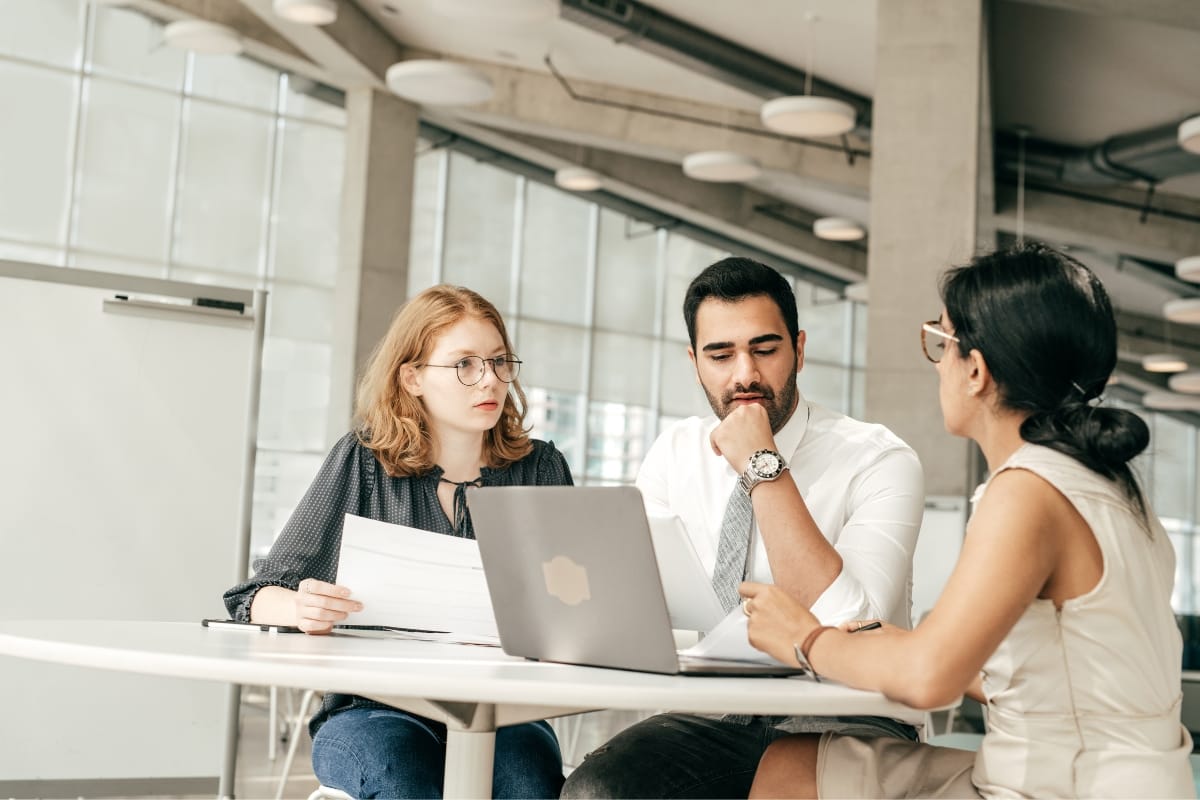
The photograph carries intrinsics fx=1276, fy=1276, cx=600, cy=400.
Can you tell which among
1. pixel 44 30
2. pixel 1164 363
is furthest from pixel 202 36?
pixel 1164 363

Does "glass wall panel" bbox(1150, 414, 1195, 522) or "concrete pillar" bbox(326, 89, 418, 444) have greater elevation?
"concrete pillar" bbox(326, 89, 418, 444)

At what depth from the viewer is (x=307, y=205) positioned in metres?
13.6

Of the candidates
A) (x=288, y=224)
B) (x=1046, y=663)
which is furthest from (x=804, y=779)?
(x=288, y=224)

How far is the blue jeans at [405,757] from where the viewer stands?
2.10 m

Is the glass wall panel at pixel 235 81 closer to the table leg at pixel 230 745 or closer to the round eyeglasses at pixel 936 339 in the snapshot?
the table leg at pixel 230 745

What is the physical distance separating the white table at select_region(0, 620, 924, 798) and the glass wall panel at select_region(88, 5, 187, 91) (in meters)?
11.7

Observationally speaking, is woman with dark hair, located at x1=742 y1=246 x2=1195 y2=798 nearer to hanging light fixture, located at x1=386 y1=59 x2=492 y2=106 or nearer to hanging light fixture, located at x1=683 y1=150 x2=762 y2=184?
hanging light fixture, located at x1=386 y1=59 x2=492 y2=106

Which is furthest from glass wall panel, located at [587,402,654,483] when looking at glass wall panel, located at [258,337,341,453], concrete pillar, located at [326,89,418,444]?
concrete pillar, located at [326,89,418,444]

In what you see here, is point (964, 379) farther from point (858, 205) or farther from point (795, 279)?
point (795, 279)

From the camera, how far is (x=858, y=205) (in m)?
14.2

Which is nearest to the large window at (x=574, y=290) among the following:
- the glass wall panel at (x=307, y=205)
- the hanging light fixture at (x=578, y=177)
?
the glass wall panel at (x=307, y=205)

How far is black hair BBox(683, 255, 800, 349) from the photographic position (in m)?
2.48

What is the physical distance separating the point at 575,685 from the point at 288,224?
12.7 m

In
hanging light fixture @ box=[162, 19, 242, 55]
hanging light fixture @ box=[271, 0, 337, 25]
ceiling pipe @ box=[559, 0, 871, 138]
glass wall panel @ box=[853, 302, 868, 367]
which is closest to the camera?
hanging light fixture @ box=[271, 0, 337, 25]
